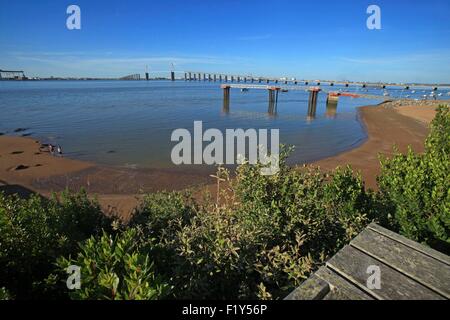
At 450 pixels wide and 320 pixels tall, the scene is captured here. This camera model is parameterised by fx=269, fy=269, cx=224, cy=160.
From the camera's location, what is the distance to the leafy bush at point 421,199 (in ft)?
10.7

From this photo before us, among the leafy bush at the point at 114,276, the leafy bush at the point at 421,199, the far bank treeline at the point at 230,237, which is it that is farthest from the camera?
the leafy bush at the point at 421,199

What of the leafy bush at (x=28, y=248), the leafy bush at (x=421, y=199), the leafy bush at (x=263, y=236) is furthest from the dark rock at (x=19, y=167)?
the leafy bush at (x=421, y=199)

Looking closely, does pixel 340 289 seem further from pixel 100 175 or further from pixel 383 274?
pixel 100 175

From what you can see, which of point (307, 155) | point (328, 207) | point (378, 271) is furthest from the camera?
point (307, 155)

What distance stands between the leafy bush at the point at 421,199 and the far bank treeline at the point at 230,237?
1 cm

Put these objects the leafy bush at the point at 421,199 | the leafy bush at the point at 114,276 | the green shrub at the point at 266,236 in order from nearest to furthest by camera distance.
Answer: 1. the leafy bush at the point at 114,276
2. the green shrub at the point at 266,236
3. the leafy bush at the point at 421,199

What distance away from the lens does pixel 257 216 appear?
339 centimetres

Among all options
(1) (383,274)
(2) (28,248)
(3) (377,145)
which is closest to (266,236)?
(1) (383,274)

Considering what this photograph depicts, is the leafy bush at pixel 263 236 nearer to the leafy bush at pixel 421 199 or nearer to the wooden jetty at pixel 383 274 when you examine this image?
the leafy bush at pixel 421 199

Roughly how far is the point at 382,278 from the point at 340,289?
1.24ft

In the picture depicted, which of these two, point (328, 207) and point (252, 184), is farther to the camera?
point (328, 207)

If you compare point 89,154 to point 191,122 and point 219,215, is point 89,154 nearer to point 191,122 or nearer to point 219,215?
point 191,122
